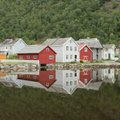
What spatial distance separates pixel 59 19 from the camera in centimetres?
15662

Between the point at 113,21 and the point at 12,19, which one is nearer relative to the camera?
the point at 113,21

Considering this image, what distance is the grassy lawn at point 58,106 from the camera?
59.6 ft

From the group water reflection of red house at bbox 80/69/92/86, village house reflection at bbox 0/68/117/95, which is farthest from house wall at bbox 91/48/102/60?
village house reflection at bbox 0/68/117/95

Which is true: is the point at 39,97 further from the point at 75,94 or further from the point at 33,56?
the point at 33,56

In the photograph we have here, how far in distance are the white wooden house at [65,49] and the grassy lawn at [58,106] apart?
46.1m

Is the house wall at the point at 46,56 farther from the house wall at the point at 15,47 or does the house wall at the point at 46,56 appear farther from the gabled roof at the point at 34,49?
the house wall at the point at 15,47

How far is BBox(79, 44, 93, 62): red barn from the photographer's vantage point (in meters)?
78.4

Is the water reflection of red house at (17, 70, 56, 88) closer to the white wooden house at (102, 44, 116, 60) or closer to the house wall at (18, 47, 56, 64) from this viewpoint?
the house wall at (18, 47, 56, 64)

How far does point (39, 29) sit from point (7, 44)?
5985 centimetres

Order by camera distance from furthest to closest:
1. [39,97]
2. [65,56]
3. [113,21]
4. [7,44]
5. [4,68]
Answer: [113,21] < [7,44] < [65,56] < [4,68] < [39,97]

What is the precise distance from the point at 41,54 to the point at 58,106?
4576 centimetres

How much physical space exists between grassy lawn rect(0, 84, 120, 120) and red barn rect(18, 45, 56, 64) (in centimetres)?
3862

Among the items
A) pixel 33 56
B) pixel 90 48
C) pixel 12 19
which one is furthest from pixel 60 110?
pixel 12 19

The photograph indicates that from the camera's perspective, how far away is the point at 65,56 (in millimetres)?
74625
